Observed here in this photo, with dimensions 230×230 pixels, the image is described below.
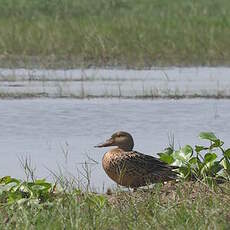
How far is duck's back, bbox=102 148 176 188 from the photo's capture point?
732 cm

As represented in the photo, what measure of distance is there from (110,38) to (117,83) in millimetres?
3399

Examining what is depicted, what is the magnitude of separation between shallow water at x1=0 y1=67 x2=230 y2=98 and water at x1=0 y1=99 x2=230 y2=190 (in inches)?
19.9

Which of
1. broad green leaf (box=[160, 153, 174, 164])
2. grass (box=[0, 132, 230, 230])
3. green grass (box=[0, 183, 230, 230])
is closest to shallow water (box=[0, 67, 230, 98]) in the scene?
broad green leaf (box=[160, 153, 174, 164])

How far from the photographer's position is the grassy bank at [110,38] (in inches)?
665

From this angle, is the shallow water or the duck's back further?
the shallow water

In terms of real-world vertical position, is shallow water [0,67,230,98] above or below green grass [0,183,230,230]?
below

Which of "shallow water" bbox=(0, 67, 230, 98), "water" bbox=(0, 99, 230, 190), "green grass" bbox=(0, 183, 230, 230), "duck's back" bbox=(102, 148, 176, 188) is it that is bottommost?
"shallow water" bbox=(0, 67, 230, 98)

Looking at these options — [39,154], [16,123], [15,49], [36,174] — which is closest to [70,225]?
[36,174]

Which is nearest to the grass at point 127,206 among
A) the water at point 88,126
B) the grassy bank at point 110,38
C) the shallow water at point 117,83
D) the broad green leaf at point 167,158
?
the broad green leaf at point 167,158

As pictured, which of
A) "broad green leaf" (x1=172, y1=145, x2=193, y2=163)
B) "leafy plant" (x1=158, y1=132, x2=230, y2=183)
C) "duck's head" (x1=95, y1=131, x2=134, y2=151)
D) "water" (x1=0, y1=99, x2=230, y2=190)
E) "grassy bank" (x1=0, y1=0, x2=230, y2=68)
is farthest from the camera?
"grassy bank" (x1=0, y1=0, x2=230, y2=68)

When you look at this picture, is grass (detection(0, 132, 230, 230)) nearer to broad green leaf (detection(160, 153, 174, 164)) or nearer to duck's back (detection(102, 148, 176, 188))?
duck's back (detection(102, 148, 176, 188))

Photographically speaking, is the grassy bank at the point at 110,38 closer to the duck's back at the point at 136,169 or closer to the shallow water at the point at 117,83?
the shallow water at the point at 117,83

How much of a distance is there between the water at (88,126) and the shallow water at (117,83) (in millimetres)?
505

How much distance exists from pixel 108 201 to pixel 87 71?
9.09 meters
